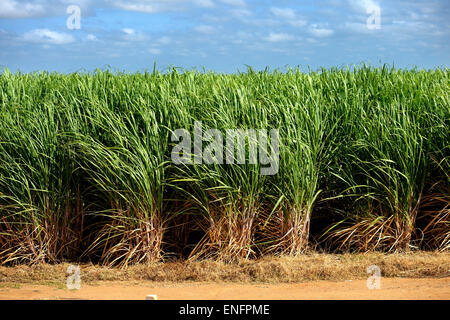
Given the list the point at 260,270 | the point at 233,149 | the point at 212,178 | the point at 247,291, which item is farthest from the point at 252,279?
the point at 233,149

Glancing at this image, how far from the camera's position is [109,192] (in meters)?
4.59

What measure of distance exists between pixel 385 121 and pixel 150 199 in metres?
2.18

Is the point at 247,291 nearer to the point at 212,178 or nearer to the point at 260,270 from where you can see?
the point at 260,270

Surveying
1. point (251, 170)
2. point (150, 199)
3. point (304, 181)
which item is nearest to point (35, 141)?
point (150, 199)

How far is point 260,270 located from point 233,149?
97 cm

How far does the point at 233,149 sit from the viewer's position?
4.46 metres

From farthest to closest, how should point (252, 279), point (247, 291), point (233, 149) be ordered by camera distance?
point (233, 149) → point (252, 279) → point (247, 291)

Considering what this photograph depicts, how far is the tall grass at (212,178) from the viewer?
4543 mm

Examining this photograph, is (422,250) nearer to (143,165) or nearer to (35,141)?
(143,165)

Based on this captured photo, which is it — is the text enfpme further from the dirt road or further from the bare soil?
the dirt road

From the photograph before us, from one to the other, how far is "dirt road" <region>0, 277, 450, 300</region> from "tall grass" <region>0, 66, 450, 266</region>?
409 millimetres

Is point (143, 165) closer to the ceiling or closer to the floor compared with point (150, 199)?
closer to the ceiling

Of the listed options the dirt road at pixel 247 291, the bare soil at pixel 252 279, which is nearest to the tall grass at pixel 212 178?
the bare soil at pixel 252 279

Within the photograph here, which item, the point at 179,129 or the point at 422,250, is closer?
the point at 179,129
